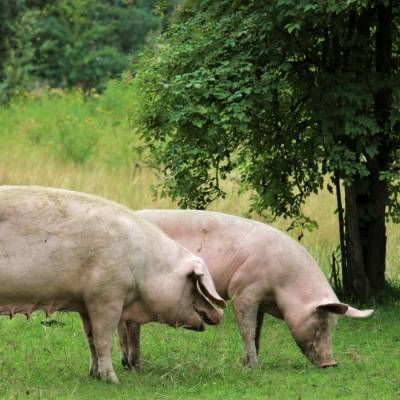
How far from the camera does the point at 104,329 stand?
8.11 meters

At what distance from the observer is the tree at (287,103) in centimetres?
1069

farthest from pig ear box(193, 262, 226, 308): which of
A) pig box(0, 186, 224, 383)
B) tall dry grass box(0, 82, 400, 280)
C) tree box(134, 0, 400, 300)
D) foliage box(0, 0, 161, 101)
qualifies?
foliage box(0, 0, 161, 101)

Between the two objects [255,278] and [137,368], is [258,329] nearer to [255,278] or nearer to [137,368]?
[255,278]

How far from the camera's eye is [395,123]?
11086 mm

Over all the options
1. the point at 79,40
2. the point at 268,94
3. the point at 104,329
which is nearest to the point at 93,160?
the point at 268,94

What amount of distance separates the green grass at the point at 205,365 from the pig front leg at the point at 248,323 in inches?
4.5

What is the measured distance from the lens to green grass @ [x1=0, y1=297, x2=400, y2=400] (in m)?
7.91

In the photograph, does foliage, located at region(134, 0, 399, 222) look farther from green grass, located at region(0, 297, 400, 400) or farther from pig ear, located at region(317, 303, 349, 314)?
pig ear, located at region(317, 303, 349, 314)

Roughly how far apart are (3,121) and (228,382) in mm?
15398

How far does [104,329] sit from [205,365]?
107 cm

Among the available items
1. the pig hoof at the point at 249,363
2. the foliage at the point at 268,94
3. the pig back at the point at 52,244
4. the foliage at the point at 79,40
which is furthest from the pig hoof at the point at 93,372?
the foliage at the point at 79,40

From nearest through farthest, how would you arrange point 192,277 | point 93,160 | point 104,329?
1. point 104,329
2. point 192,277
3. point 93,160

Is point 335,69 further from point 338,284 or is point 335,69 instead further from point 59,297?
point 59,297

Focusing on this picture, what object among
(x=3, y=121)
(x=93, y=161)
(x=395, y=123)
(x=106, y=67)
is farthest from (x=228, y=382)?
(x=106, y=67)
